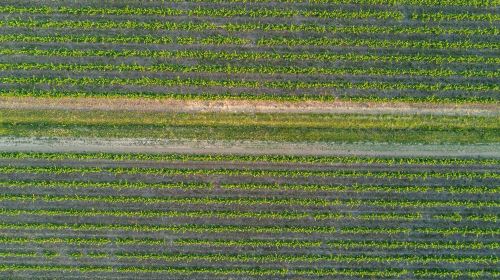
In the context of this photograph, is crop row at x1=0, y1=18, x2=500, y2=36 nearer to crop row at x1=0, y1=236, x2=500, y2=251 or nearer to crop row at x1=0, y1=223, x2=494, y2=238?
crop row at x1=0, y1=223, x2=494, y2=238

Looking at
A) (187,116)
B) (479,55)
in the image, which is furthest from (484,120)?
(187,116)

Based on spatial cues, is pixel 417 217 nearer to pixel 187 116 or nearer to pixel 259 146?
pixel 259 146

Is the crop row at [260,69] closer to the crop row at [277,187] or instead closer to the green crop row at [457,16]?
the green crop row at [457,16]

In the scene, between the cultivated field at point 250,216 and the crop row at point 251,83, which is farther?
the crop row at point 251,83

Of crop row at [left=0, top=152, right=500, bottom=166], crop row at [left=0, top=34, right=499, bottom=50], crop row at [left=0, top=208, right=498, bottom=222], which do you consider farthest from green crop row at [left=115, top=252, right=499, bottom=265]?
crop row at [left=0, top=34, right=499, bottom=50]

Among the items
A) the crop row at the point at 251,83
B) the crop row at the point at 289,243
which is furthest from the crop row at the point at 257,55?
the crop row at the point at 289,243

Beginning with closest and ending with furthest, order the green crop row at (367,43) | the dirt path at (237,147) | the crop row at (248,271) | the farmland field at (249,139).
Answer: the crop row at (248,271)
the farmland field at (249,139)
the dirt path at (237,147)
the green crop row at (367,43)
